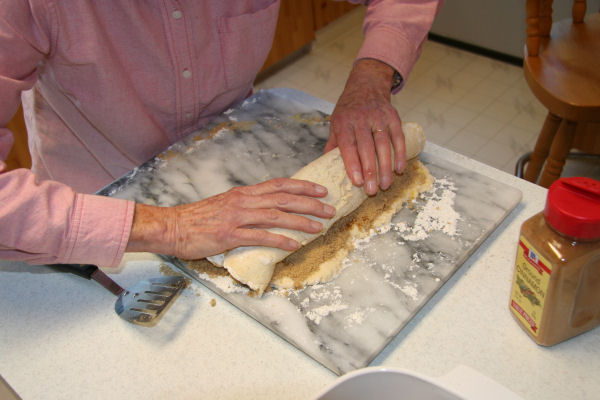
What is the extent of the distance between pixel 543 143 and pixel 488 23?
1.48 metres

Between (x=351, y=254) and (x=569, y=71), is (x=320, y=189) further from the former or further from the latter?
(x=569, y=71)

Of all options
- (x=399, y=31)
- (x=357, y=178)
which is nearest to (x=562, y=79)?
(x=399, y=31)

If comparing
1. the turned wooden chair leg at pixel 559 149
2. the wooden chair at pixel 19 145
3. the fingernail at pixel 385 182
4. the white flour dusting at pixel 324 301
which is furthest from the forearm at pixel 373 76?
the wooden chair at pixel 19 145

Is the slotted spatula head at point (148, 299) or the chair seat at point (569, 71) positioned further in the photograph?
the chair seat at point (569, 71)

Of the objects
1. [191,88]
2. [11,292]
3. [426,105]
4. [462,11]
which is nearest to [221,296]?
[11,292]

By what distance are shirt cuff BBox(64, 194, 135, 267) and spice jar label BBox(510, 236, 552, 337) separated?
2.11 feet

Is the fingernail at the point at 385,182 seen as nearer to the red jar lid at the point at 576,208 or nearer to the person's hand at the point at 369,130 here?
the person's hand at the point at 369,130

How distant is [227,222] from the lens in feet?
3.01

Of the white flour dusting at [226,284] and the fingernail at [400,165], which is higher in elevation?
the fingernail at [400,165]

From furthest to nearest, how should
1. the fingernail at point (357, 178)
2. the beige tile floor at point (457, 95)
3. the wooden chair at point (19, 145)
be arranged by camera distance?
the beige tile floor at point (457, 95), the wooden chair at point (19, 145), the fingernail at point (357, 178)

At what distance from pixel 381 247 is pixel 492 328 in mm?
239

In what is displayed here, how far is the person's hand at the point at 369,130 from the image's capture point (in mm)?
1052

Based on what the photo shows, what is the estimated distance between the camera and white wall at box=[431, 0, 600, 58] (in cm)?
290

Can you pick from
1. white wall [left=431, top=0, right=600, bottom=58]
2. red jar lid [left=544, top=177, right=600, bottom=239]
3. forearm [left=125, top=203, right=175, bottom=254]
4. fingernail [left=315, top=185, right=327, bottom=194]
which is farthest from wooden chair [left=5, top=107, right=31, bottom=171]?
white wall [left=431, top=0, right=600, bottom=58]
